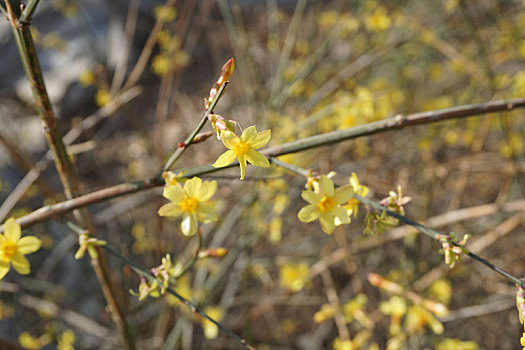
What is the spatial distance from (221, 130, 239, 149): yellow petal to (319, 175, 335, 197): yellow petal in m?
0.23

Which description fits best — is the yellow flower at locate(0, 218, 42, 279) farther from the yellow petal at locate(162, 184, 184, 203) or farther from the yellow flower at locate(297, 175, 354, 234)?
the yellow flower at locate(297, 175, 354, 234)

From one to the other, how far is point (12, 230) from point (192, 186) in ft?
1.53

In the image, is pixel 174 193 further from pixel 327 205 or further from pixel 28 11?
pixel 28 11

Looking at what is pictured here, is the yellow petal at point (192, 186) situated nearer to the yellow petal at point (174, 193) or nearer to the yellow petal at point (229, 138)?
the yellow petal at point (174, 193)

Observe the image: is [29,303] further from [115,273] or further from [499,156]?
[499,156]

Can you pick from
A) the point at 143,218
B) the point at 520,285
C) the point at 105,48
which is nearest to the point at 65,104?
the point at 105,48

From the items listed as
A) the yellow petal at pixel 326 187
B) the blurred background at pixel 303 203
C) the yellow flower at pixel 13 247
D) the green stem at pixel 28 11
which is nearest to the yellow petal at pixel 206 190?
the yellow petal at pixel 326 187

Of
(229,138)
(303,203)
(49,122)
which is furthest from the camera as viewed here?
(303,203)

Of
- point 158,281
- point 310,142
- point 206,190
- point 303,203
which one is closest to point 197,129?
point 206,190

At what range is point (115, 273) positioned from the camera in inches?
136

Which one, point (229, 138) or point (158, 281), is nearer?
point (229, 138)

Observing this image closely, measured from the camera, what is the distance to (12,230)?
38.1 inches

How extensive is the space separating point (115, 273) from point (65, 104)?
2588mm

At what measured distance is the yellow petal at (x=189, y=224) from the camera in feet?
3.11
